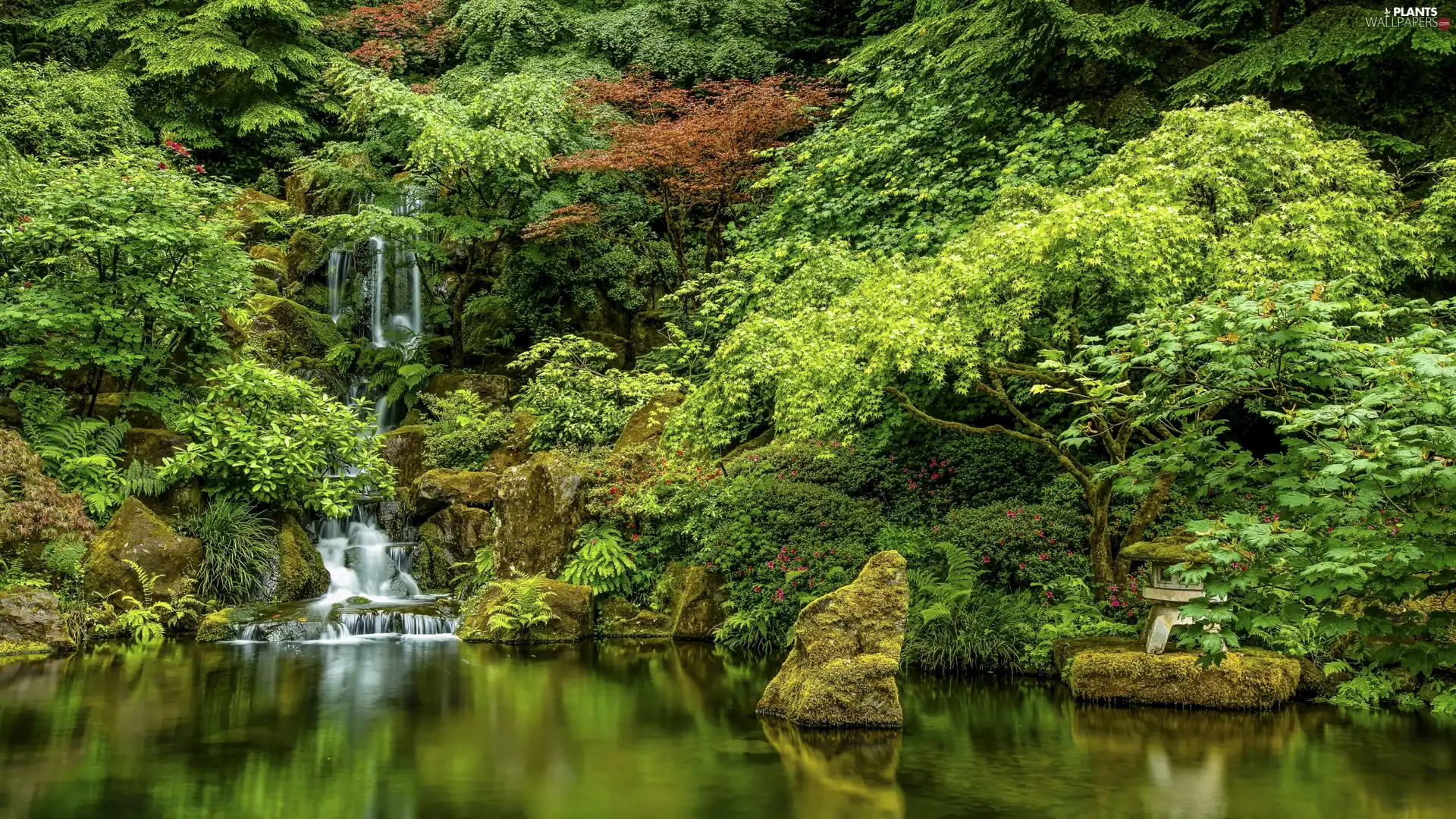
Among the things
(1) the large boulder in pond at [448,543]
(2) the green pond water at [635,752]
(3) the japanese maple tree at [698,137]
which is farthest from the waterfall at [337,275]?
(2) the green pond water at [635,752]

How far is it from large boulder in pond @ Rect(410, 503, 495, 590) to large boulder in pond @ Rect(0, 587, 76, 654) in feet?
15.0

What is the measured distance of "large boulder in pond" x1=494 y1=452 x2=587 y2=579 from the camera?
1373cm

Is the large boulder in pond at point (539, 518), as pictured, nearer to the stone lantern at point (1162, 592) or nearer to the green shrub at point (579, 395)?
the green shrub at point (579, 395)

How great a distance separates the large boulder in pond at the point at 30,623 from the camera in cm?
1116

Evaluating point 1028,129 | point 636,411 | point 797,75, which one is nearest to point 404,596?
point 636,411

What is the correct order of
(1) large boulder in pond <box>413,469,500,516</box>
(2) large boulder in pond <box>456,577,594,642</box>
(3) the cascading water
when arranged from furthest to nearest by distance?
(1) large boulder in pond <box>413,469,500,516</box> < (3) the cascading water < (2) large boulder in pond <box>456,577,594,642</box>

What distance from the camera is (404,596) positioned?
48.1 feet

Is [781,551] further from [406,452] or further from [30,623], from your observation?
[406,452]

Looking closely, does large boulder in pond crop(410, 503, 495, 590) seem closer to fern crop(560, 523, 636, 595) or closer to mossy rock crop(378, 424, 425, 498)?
fern crop(560, 523, 636, 595)

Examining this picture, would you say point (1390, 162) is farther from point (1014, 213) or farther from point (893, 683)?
point (893, 683)

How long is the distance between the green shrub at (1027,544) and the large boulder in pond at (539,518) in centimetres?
536

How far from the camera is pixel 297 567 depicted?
1422 centimetres

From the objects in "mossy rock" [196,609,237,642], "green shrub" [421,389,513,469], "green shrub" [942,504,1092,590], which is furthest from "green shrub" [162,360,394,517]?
"green shrub" [942,504,1092,590]

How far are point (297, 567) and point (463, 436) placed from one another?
3.51 m
